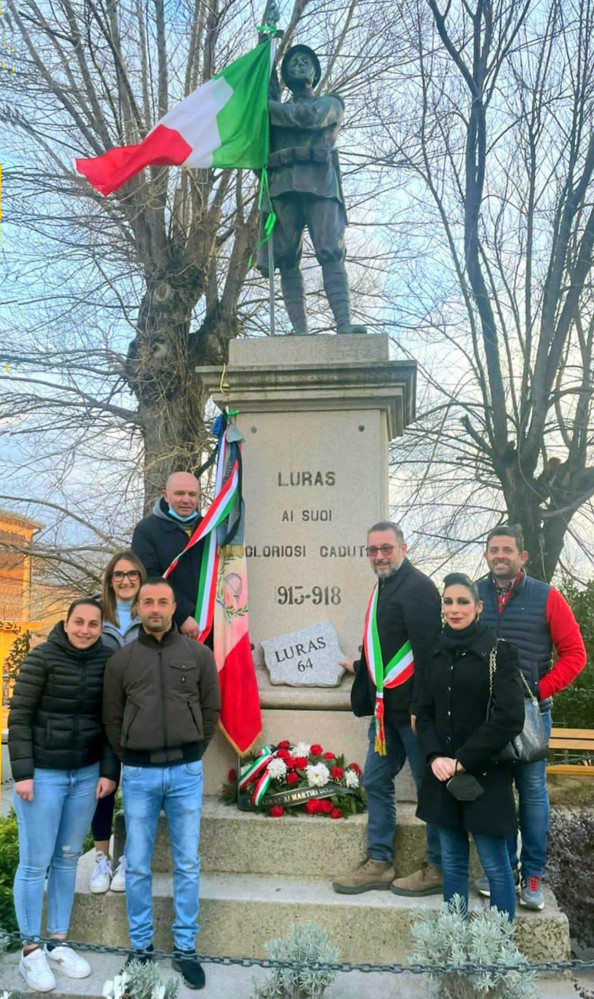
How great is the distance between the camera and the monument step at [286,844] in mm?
4598

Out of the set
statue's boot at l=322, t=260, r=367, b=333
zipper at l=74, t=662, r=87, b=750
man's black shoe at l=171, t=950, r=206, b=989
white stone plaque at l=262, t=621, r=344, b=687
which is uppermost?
statue's boot at l=322, t=260, r=367, b=333

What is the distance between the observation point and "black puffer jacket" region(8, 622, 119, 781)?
153 inches

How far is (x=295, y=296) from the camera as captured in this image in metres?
6.18

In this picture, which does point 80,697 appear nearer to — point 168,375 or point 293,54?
point 293,54

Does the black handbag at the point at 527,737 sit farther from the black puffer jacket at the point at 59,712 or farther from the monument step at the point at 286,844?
the black puffer jacket at the point at 59,712

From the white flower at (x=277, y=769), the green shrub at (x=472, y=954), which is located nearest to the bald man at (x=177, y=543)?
the white flower at (x=277, y=769)

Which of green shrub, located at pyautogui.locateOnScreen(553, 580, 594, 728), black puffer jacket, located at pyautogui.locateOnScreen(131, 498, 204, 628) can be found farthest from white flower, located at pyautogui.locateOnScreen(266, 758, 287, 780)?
green shrub, located at pyautogui.locateOnScreen(553, 580, 594, 728)

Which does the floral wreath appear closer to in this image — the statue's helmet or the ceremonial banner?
the ceremonial banner

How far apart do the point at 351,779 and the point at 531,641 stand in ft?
4.29

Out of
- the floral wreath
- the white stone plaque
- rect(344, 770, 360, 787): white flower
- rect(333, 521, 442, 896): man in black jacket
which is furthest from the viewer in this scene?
the white stone plaque

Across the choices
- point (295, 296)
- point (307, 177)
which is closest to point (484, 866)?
point (295, 296)

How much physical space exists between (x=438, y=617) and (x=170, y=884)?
1.97 m

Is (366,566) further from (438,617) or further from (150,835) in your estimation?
(150,835)

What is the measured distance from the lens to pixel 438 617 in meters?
4.53
